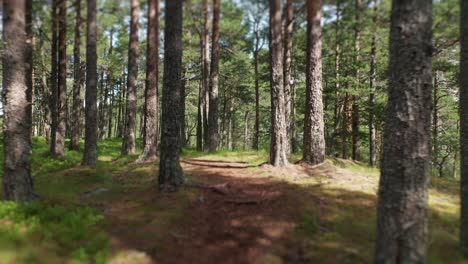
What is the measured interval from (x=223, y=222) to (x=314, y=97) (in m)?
6.10

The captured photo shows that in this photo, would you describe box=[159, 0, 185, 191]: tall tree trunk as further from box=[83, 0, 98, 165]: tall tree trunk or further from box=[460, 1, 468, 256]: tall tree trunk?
box=[460, 1, 468, 256]: tall tree trunk

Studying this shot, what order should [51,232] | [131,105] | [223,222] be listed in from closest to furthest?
[51,232] → [223,222] → [131,105]

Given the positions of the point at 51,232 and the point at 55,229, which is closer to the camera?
the point at 51,232

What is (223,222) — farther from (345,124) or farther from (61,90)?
(345,124)

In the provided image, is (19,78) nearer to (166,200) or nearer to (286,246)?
(166,200)

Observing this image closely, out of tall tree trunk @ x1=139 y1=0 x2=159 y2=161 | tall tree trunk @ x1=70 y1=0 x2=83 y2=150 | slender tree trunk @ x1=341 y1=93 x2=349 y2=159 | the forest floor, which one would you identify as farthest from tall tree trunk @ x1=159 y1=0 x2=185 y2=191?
Result: slender tree trunk @ x1=341 y1=93 x2=349 y2=159

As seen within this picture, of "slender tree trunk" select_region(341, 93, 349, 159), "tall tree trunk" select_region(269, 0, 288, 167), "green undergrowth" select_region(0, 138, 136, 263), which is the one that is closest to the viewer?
"green undergrowth" select_region(0, 138, 136, 263)

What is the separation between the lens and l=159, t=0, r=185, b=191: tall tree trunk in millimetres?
7926

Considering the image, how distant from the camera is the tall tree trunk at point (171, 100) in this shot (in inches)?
312

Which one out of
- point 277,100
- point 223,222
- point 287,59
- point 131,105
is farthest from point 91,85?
point 287,59

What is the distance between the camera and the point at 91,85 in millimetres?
12305

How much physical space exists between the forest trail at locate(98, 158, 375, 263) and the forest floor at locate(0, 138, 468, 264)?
2 centimetres

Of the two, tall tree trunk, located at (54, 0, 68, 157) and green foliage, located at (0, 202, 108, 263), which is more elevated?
tall tree trunk, located at (54, 0, 68, 157)

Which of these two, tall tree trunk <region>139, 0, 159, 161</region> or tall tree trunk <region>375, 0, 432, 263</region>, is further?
tall tree trunk <region>139, 0, 159, 161</region>
